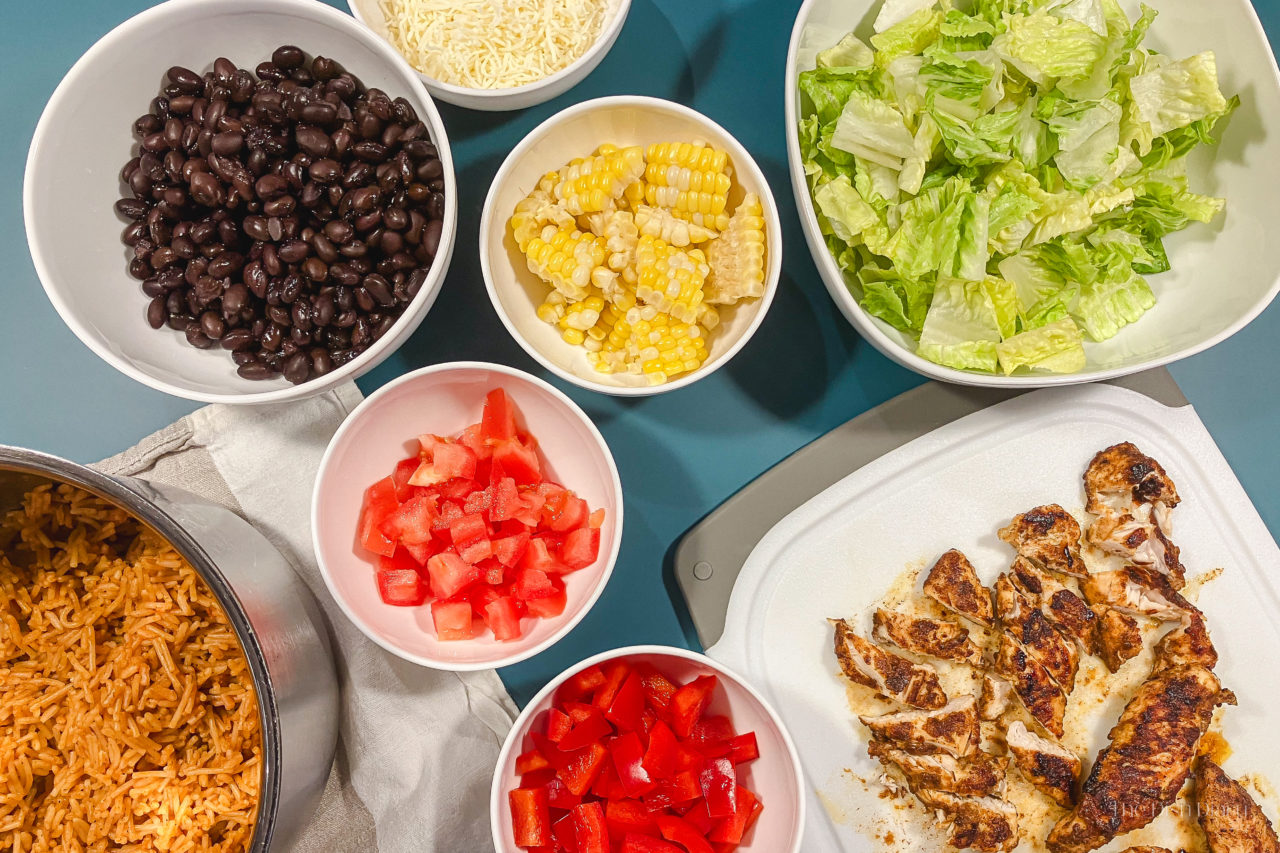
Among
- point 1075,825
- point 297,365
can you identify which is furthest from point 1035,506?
point 297,365

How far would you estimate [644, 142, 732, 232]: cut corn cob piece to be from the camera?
1.84m

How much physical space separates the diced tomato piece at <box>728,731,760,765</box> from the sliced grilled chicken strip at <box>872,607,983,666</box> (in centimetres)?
43

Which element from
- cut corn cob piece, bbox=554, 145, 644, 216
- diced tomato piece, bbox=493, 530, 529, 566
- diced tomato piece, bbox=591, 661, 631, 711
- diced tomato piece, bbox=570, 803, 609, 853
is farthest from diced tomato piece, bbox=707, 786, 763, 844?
cut corn cob piece, bbox=554, 145, 644, 216

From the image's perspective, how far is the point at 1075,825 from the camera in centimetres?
204

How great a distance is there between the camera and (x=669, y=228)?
187 cm

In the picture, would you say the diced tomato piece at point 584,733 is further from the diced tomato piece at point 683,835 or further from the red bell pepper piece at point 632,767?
the diced tomato piece at point 683,835

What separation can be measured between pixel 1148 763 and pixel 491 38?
2301 millimetres

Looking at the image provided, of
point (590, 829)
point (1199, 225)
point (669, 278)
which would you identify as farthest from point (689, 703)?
point (1199, 225)

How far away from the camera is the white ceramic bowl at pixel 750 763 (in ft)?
5.97

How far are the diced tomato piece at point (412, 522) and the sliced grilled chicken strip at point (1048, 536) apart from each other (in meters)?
1.42

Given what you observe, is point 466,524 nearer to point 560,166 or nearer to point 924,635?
point 560,166

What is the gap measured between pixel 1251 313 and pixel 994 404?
1.87 feet

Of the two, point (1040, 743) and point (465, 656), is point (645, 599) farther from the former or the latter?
point (1040, 743)

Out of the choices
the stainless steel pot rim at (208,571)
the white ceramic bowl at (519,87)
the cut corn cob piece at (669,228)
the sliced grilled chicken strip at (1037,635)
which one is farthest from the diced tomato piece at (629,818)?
the white ceramic bowl at (519,87)
